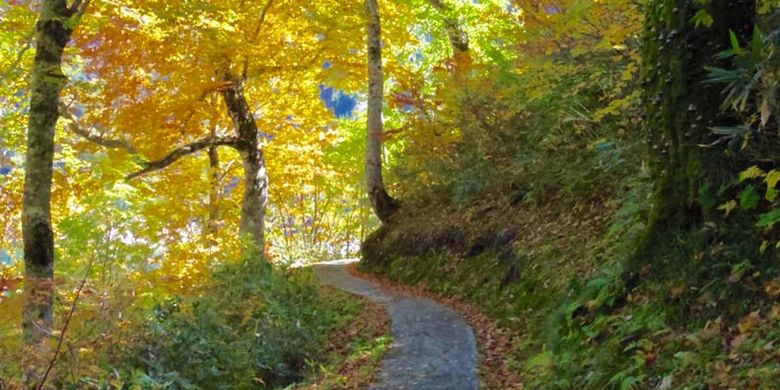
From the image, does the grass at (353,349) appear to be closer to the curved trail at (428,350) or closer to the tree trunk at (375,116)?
the curved trail at (428,350)

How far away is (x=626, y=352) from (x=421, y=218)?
393 inches

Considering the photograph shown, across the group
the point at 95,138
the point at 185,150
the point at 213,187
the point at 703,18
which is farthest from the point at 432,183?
the point at 703,18

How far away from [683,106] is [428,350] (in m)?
3.75

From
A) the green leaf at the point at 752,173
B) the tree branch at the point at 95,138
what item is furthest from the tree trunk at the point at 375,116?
the green leaf at the point at 752,173

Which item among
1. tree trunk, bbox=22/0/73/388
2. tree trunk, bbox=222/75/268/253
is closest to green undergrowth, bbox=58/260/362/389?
tree trunk, bbox=22/0/73/388

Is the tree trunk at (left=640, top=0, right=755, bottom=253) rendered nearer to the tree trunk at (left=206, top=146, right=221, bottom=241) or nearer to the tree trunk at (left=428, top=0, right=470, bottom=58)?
the tree trunk at (left=428, top=0, right=470, bottom=58)

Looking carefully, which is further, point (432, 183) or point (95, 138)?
point (432, 183)

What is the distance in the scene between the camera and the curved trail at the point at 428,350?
229 inches

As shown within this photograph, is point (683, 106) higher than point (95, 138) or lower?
lower

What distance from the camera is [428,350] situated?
687 cm

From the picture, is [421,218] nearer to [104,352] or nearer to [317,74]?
[317,74]

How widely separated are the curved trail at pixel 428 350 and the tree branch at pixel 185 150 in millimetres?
6390

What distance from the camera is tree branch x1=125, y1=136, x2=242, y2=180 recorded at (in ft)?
43.4

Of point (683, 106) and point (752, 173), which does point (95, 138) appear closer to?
point (683, 106)
